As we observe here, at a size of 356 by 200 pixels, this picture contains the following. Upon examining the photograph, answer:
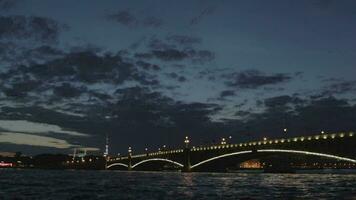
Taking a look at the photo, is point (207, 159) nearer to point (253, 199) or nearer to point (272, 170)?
point (272, 170)

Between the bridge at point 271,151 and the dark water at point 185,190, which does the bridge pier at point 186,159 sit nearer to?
the bridge at point 271,151

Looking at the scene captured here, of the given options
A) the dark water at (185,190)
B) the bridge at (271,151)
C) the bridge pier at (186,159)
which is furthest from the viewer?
the bridge pier at (186,159)

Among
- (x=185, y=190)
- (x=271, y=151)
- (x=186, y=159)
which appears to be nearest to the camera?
(x=185, y=190)

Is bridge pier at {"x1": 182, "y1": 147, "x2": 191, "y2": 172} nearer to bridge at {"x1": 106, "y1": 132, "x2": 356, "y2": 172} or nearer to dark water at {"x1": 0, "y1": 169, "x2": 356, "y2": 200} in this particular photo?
bridge at {"x1": 106, "y1": 132, "x2": 356, "y2": 172}

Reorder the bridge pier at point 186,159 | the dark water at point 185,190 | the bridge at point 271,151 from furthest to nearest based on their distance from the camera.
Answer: the bridge pier at point 186,159 → the bridge at point 271,151 → the dark water at point 185,190

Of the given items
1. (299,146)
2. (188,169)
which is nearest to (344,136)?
(299,146)

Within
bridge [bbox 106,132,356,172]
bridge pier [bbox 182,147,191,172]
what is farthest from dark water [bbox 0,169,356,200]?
bridge pier [bbox 182,147,191,172]

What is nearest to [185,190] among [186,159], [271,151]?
[271,151]

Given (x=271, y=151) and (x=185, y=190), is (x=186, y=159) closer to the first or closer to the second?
(x=271, y=151)

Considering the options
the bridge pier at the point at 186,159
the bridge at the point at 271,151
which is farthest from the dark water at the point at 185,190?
the bridge pier at the point at 186,159

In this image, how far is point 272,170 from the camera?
191 metres

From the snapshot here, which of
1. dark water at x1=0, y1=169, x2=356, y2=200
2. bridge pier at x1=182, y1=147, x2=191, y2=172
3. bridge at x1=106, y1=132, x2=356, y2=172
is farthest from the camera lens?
bridge pier at x1=182, y1=147, x2=191, y2=172

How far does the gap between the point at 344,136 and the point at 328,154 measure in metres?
4.81

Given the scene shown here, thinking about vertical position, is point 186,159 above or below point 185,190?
above
